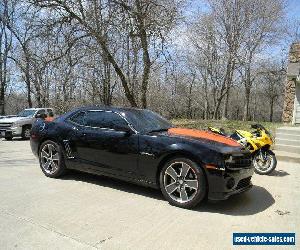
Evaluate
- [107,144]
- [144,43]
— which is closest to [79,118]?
[107,144]

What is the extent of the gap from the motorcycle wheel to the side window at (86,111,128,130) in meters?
3.39

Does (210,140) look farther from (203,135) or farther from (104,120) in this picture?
(104,120)

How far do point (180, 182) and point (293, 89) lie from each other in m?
14.6

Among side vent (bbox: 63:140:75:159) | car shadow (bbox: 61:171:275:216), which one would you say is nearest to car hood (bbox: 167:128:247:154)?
car shadow (bbox: 61:171:275:216)

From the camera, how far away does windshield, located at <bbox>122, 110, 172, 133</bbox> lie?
618 centimetres

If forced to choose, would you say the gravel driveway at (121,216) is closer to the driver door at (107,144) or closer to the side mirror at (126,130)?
the driver door at (107,144)

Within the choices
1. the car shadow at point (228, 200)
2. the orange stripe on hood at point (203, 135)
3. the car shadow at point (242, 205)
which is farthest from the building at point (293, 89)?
the orange stripe on hood at point (203, 135)

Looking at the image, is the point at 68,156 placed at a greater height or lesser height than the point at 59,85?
lesser

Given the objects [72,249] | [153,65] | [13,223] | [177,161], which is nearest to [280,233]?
[177,161]

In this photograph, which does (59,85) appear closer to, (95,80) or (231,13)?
(95,80)

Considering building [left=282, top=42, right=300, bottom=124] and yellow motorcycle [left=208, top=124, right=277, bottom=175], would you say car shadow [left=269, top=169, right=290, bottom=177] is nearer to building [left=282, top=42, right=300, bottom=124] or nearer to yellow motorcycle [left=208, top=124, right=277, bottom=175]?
yellow motorcycle [left=208, top=124, right=277, bottom=175]

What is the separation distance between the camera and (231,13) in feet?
91.8

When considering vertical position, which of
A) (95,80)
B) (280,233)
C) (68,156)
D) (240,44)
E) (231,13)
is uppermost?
(231,13)

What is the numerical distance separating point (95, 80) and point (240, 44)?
12.5 m
